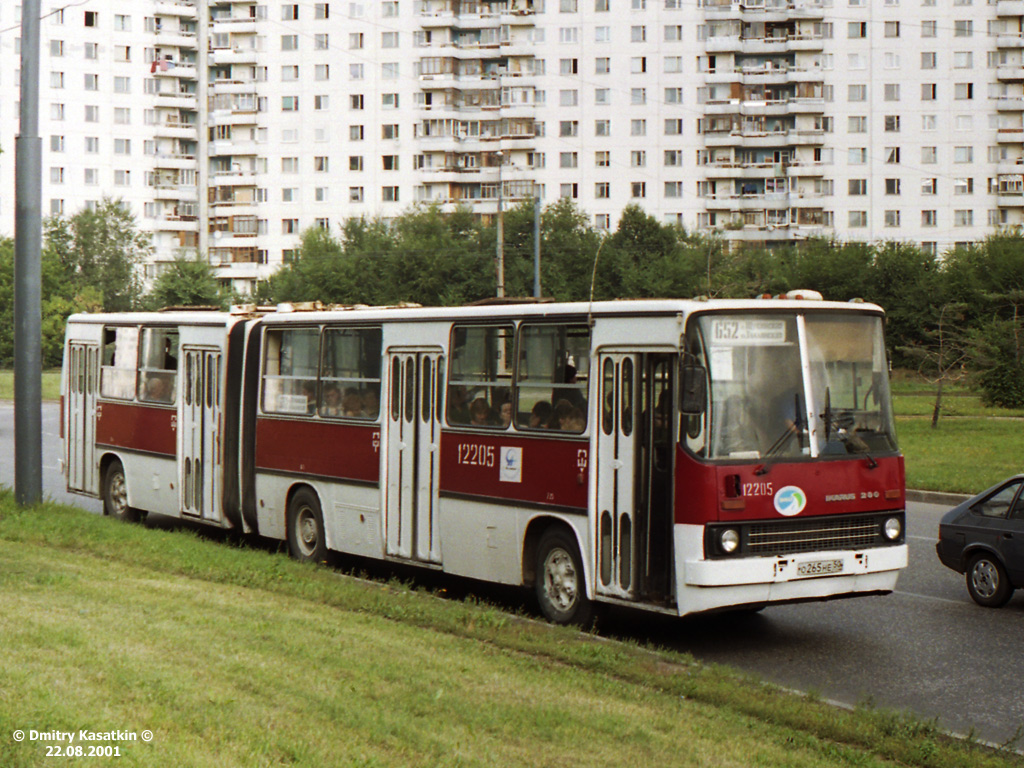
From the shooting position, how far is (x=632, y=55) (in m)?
99.2

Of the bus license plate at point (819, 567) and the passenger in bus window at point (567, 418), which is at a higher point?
the passenger in bus window at point (567, 418)

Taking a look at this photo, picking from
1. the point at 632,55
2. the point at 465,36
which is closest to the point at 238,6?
the point at 465,36

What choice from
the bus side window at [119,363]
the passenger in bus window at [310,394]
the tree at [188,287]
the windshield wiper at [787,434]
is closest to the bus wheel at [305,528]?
the passenger in bus window at [310,394]

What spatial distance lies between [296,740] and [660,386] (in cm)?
496

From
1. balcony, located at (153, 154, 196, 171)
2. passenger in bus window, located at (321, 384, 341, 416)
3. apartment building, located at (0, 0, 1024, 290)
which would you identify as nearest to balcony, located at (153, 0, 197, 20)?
apartment building, located at (0, 0, 1024, 290)

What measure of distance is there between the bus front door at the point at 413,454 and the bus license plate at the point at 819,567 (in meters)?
3.77

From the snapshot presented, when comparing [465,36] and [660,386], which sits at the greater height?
[465,36]

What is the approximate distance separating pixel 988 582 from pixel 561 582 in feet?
13.5

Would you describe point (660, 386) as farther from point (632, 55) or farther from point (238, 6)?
point (238, 6)

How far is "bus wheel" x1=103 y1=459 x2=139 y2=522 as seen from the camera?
18078 millimetres

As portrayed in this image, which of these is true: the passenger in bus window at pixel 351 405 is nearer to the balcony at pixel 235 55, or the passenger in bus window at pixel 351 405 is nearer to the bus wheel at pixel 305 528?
the bus wheel at pixel 305 528

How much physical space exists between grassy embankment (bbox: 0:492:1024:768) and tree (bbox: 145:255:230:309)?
80264 mm

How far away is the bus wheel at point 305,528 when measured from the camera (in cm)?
1452

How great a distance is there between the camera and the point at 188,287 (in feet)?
296
